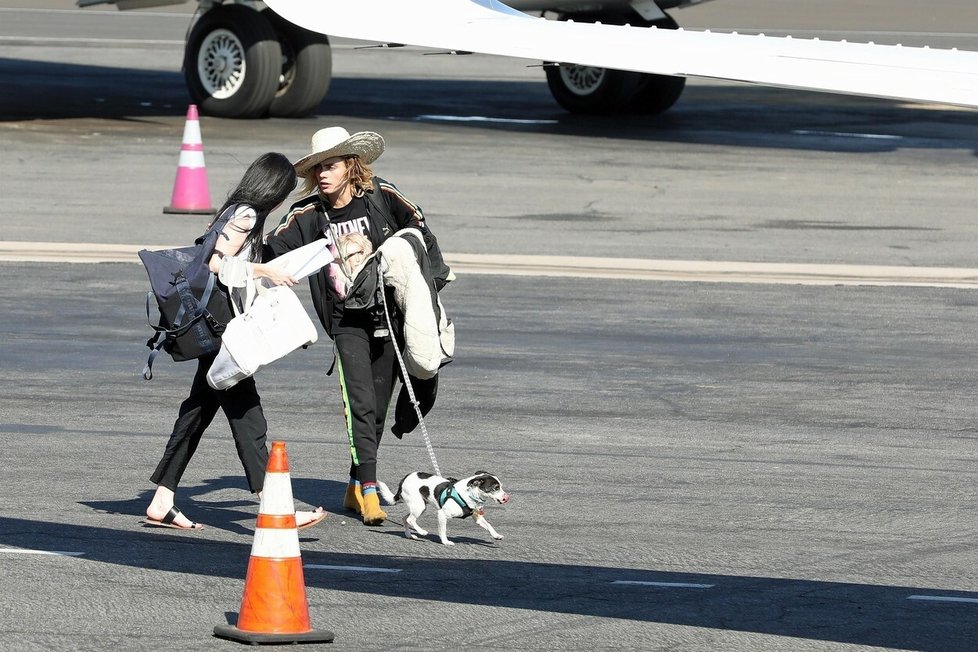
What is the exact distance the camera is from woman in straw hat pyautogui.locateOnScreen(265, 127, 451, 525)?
301 inches

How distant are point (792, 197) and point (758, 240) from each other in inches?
114

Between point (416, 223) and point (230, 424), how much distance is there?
3.88ft

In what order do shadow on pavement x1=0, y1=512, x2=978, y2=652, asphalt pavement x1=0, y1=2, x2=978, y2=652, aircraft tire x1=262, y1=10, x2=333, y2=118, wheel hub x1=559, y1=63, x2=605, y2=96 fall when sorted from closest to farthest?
shadow on pavement x1=0, y1=512, x2=978, y2=652, asphalt pavement x1=0, y1=2, x2=978, y2=652, aircraft tire x1=262, y1=10, x2=333, y2=118, wheel hub x1=559, y1=63, x2=605, y2=96

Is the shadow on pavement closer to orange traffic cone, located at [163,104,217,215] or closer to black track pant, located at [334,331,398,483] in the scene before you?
black track pant, located at [334,331,398,483]

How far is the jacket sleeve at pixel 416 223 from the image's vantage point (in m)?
7.73

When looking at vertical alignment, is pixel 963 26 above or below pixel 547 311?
above

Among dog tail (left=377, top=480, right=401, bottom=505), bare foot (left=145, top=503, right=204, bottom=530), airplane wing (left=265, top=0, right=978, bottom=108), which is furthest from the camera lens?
dog tail (left=377, top=480, right=401, bottom=505)

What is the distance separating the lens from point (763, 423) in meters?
9.73

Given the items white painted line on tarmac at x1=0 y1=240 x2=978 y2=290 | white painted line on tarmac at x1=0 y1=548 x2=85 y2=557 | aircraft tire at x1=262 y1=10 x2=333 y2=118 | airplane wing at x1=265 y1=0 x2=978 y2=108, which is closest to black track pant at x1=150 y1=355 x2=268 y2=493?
white painted line on tarmac at x1=0 y1=548 x2=85 y2=557

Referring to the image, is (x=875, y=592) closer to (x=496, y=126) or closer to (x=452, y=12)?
(x=452, y=12)

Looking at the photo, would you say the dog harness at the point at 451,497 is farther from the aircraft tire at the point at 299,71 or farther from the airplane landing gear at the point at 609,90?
the airplane landing gear at the point at 609,90

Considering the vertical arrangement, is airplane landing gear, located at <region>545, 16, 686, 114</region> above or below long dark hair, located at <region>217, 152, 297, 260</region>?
below

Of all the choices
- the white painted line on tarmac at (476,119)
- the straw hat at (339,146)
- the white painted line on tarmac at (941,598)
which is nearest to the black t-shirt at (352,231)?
the straw hat at (339,146)

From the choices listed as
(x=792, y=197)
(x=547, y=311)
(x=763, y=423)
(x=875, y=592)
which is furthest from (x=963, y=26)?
(x=875, y=592)
